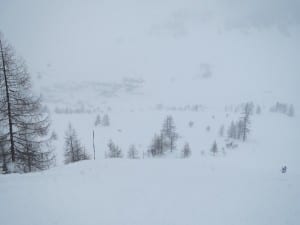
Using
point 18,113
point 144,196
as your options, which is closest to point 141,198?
point 144,196

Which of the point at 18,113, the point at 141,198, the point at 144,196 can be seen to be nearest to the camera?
the point at 141,198

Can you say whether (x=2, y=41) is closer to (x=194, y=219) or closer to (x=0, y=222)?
(x=0, y=222)

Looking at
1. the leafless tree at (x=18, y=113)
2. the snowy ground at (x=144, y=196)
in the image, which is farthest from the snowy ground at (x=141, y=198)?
the leafless tree at (x=18, y=113)

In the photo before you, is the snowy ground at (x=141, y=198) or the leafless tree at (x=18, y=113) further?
the leafless tree at (x=18, y=113)

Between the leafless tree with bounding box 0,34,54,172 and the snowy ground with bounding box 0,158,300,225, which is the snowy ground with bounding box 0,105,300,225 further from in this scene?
the leafless tree with bounding box 0,34,54,172

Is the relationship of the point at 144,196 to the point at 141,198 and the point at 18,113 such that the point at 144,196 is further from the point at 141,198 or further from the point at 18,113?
the point at 18,113

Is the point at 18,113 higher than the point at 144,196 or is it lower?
higher

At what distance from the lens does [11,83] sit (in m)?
10.9

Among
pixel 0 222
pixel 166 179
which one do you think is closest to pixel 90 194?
pixel 0 222

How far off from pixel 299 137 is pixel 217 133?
91.8ft

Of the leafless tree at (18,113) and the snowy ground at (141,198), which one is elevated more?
the leafless tree at (18,113)

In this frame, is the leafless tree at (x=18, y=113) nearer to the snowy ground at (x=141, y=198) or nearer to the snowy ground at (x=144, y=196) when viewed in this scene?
the snowy ground at (x=144, y=196)

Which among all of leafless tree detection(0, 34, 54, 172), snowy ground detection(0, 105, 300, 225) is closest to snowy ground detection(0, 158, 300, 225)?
snowy ground detection(0, 105, 300, 225)

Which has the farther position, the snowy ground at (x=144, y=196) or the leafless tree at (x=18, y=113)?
the leafless tree at (x=18, y=113)
